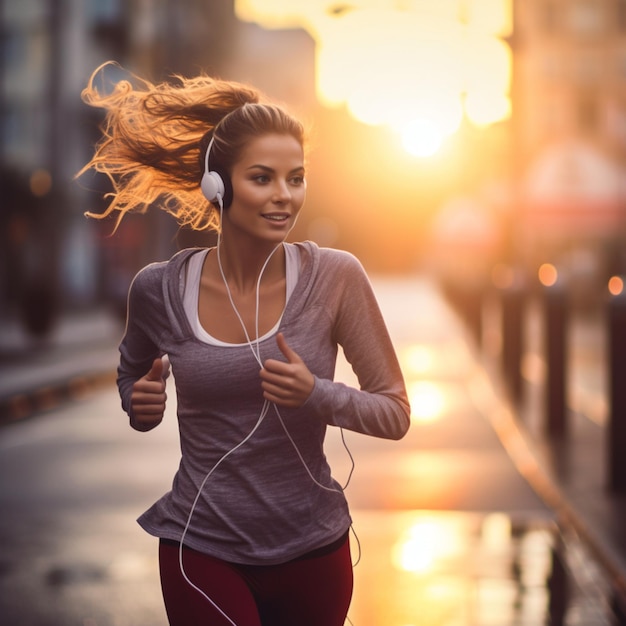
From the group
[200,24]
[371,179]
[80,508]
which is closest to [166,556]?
[80,508]

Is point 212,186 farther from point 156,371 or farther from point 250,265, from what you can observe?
point 156,371

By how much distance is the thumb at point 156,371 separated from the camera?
2912 millimetres

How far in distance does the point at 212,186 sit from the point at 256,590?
93 cm

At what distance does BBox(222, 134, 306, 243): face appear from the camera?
286 centimetres

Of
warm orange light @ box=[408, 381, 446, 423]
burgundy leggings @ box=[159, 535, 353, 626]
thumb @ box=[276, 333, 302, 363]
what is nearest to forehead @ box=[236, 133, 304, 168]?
thumb @ box=[276, 333, 302, 363]

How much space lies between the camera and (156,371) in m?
2.93

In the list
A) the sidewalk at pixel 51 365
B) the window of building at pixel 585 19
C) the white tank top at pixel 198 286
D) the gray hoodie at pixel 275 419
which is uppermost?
the window of building at pixel 585 19

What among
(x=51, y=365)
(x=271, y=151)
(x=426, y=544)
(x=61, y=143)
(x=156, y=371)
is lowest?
(x=51, y=365)

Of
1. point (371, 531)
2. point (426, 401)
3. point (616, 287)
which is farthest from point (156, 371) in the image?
point (426, 401)

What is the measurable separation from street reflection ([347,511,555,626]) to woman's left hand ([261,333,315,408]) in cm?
261

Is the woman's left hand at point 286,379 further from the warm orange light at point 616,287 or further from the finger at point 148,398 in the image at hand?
the warm orange light at point 616,287

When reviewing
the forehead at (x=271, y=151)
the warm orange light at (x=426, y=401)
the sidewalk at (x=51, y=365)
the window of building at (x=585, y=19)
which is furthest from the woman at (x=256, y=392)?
the window of building at (x=585, y=19)

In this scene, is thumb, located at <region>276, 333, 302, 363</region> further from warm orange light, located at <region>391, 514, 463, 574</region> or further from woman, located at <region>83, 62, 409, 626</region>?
warm orange light, located at <region>391, 514, 463, 574</region>

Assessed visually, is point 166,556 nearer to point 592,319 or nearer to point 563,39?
point 592,319
